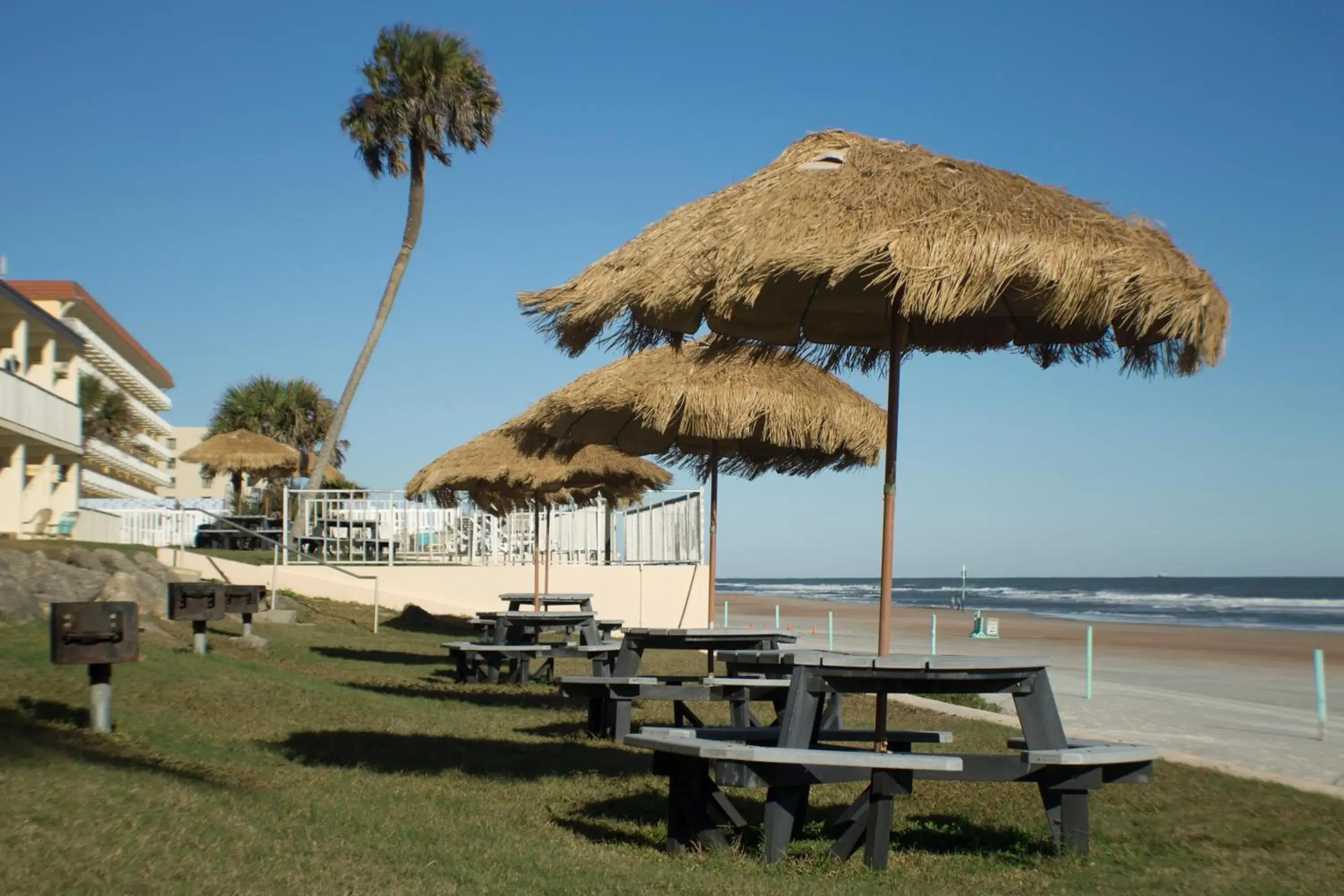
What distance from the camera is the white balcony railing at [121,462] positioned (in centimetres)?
4428

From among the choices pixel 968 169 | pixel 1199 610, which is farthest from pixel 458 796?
pixel 1199 610

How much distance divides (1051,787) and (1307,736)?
7.86 meters

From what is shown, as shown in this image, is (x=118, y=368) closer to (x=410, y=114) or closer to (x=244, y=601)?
(x=410, y=114)

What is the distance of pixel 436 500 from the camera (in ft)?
57.2

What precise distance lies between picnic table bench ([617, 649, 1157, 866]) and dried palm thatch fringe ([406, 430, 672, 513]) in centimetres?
983

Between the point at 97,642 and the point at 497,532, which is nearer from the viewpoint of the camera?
the point at 97,642

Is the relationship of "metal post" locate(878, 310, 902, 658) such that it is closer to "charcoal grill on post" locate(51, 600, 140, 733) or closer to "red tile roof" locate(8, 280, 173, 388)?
"charcoal grill on post" locate(51, 600, 140, 733)

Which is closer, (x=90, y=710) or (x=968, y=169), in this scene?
(x=968, y=169)

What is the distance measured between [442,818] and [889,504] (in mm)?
2417

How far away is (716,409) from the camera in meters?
9.90

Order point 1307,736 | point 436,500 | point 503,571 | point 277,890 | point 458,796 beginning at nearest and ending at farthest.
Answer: point 277,890 → point 458,796 → point 1307,736 → point 436,500 → point 503,571

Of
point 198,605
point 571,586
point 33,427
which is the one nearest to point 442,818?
point 198,605

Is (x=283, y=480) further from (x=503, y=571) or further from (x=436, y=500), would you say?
(x=436, y=500)

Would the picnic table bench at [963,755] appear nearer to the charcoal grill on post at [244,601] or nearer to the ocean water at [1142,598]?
the charcoal grill on post at [244,601]
